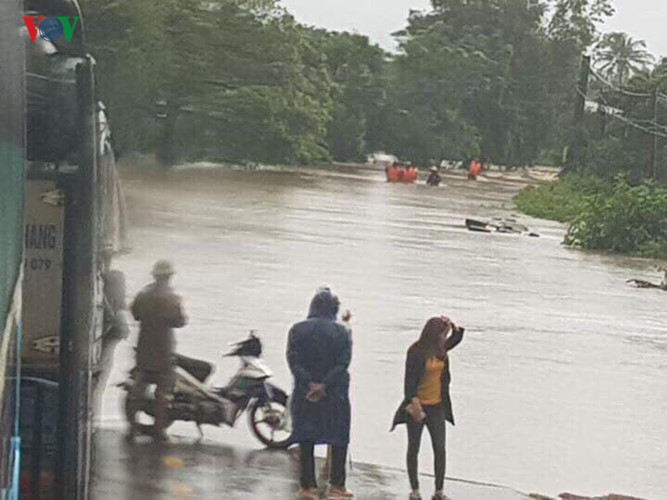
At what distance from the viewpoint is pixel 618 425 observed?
1502 cm

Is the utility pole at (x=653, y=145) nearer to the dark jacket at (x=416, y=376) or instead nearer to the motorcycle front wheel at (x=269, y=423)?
the motorcycle front wheel at (x=269, y=423)

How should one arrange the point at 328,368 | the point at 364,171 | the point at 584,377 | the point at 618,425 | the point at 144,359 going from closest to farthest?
the point at 328,368 → the point at 144,359 → the point at 618,425 → the point at 584,377 → the point at 364,171

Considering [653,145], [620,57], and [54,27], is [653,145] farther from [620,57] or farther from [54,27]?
[54,27]

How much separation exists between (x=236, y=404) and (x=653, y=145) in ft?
88.0

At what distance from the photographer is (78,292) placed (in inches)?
228

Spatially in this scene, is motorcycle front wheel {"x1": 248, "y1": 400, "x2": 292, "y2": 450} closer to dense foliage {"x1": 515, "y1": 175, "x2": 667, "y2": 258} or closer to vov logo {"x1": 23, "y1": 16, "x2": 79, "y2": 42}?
vov logo {"x1": 23, "y1": 16, "x2": 79, "y2": 42}

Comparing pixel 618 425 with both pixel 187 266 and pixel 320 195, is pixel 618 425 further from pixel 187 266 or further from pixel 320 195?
pixel 320 195

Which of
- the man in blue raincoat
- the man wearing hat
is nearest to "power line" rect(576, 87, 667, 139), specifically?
the man wearing hat

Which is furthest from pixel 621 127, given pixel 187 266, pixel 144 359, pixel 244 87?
pixel 144 359

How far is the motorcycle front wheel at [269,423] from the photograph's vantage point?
1024 centimetres

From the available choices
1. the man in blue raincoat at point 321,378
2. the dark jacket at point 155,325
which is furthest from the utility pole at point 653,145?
the man in blue raincoat at point 321,378

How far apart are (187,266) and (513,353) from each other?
702 cm

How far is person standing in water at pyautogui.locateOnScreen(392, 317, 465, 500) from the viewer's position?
8812 millimetres

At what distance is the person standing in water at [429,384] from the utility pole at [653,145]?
2619 cm
